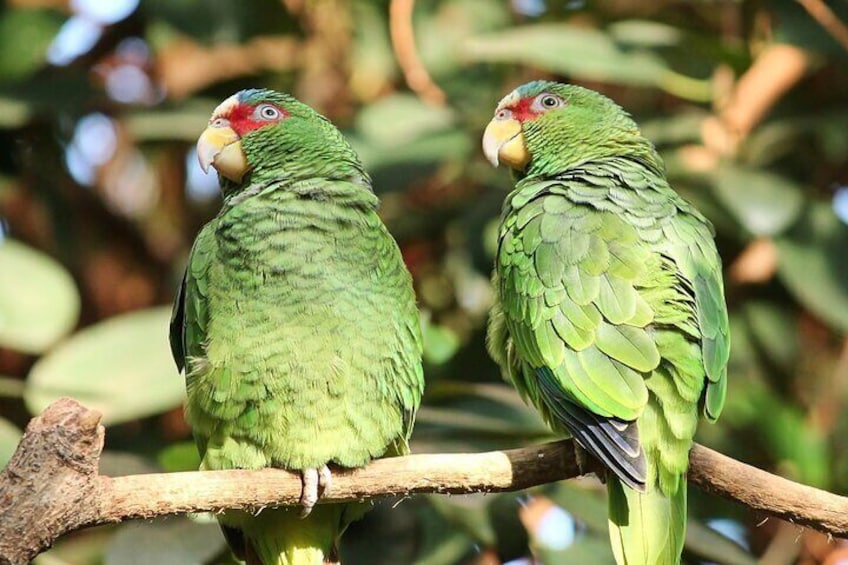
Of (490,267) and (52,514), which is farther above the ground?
(52,514)

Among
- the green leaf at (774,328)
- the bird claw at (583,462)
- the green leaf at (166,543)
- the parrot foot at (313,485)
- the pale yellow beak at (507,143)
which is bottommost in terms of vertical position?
the green leaf at (774,328)

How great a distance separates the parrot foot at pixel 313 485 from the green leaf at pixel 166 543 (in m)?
0.48

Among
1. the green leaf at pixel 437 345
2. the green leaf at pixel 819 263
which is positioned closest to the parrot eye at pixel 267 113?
the green leaf at pixel 437 345

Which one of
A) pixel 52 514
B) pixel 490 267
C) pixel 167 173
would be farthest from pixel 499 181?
pixel 52 514

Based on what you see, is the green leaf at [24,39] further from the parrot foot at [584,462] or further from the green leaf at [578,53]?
the parrot foot at [584,462]

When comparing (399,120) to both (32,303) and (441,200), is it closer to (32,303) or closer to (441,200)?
(441,200)

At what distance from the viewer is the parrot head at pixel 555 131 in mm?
2828

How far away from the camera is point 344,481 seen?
7.72ft

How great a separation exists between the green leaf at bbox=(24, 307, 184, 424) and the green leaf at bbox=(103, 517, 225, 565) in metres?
0.35

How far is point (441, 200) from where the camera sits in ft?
14.6

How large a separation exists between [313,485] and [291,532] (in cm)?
20

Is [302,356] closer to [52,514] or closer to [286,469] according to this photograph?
[286,469]

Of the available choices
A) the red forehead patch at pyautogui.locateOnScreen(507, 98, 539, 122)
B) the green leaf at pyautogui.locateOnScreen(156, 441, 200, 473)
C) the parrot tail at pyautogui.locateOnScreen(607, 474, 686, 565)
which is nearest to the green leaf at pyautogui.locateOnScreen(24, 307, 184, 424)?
the green leaf at pyautogui.locateOnScreen(156, 441, 200, 473)

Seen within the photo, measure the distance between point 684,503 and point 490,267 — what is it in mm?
1542
